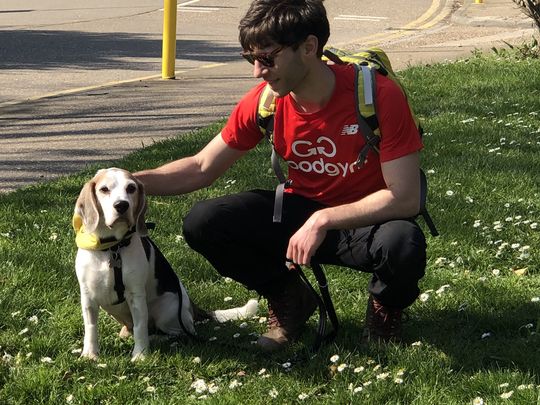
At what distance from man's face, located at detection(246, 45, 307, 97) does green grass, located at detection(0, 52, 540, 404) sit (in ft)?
3.96

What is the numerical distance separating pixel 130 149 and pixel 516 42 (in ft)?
23.7

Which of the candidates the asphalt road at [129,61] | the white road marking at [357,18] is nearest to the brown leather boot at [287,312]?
the asphalt road at [129,61]

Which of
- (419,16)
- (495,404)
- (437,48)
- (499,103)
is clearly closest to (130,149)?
(499,103)

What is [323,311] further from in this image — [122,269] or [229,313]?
[122,269]

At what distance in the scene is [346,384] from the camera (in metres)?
4.16

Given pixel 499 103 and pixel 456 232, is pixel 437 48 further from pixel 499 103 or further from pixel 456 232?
pixel 456 232

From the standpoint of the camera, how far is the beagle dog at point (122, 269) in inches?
161

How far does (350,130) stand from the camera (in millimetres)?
4270

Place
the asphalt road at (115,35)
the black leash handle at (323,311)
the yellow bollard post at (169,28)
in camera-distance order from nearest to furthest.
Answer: the black leash handle at (323,311)
the yellow bollard post at (169,28)
the asphalt road at (115,35)

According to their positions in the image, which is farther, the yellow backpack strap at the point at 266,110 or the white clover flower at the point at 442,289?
the white clover flower at the point at 442,289

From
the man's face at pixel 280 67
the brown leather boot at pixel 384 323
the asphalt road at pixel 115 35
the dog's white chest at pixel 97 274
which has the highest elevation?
the man's face at pixel 280 67

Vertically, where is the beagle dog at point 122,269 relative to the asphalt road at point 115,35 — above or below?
above

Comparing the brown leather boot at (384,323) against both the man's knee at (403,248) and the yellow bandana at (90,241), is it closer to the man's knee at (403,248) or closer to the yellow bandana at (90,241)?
the man's knee at (403,248)

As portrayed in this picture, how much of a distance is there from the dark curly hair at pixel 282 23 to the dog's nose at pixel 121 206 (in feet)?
2.76
